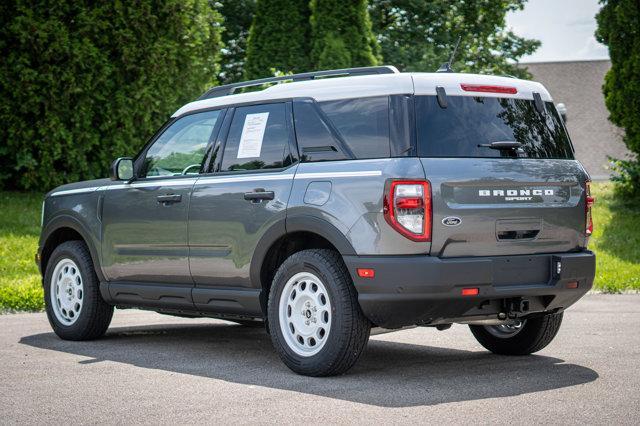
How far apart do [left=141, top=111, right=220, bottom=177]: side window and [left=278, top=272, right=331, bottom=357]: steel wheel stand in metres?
1.54

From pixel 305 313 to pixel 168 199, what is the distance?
1.74m

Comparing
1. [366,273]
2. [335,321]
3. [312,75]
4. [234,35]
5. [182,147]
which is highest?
[234,35]

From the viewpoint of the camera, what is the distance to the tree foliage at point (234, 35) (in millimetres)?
32719

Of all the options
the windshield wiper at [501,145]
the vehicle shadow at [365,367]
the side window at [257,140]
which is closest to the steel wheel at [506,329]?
the vehicle shadow at [365,367]

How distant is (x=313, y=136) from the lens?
7.67 m

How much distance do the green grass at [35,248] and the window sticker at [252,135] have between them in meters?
5.03

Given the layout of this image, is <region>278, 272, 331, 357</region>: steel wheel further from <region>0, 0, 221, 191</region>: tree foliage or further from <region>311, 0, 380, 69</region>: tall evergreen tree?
<region>311, 0, 380, 69</region>: tall evergreen tree

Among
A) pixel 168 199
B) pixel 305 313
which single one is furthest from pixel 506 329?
pixel 168 199

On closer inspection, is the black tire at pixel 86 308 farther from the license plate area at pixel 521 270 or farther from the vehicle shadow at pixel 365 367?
the license plate area at pixel 521 270

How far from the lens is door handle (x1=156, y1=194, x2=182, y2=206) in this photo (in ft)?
28.1

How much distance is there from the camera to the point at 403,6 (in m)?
32.9

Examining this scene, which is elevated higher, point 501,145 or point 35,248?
point 501,145

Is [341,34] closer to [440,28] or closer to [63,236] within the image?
[440,28]

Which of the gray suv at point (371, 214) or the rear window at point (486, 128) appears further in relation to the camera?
the rear window at point (486, 128)
